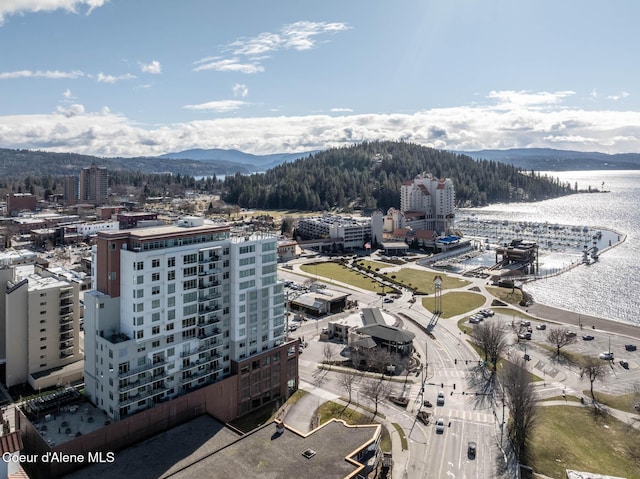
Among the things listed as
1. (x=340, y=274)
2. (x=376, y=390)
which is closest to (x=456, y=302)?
(x=340, y=274)

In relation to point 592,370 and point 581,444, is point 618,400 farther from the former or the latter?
point 581,444

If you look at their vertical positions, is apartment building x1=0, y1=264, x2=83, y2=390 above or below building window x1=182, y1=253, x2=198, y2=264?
below

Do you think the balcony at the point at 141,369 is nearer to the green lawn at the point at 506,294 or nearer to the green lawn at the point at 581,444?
the green lawn at the point at 581,444

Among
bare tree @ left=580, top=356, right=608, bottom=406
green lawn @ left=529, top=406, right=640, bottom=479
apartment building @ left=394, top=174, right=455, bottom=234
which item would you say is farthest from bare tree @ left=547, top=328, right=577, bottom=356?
apartment building @ left=394, top=174, right=455, bottom=234

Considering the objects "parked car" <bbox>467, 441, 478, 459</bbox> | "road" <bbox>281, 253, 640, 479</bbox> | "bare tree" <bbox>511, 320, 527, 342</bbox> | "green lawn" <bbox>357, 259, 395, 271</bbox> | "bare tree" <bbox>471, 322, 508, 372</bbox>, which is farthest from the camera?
"green lawn" <bbox>357, 259, 395, 271</bbox>

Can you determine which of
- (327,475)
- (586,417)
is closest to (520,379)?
(586,417)

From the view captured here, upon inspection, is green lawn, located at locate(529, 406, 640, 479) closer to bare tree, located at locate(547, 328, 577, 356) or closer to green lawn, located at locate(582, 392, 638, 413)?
green lawn, located at locate(582, 392, 638, 413)

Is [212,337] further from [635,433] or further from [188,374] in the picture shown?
[635,433]

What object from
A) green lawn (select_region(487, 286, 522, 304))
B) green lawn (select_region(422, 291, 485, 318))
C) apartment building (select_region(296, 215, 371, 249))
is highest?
apartment building (select_region(296, 215, 371, 249))
